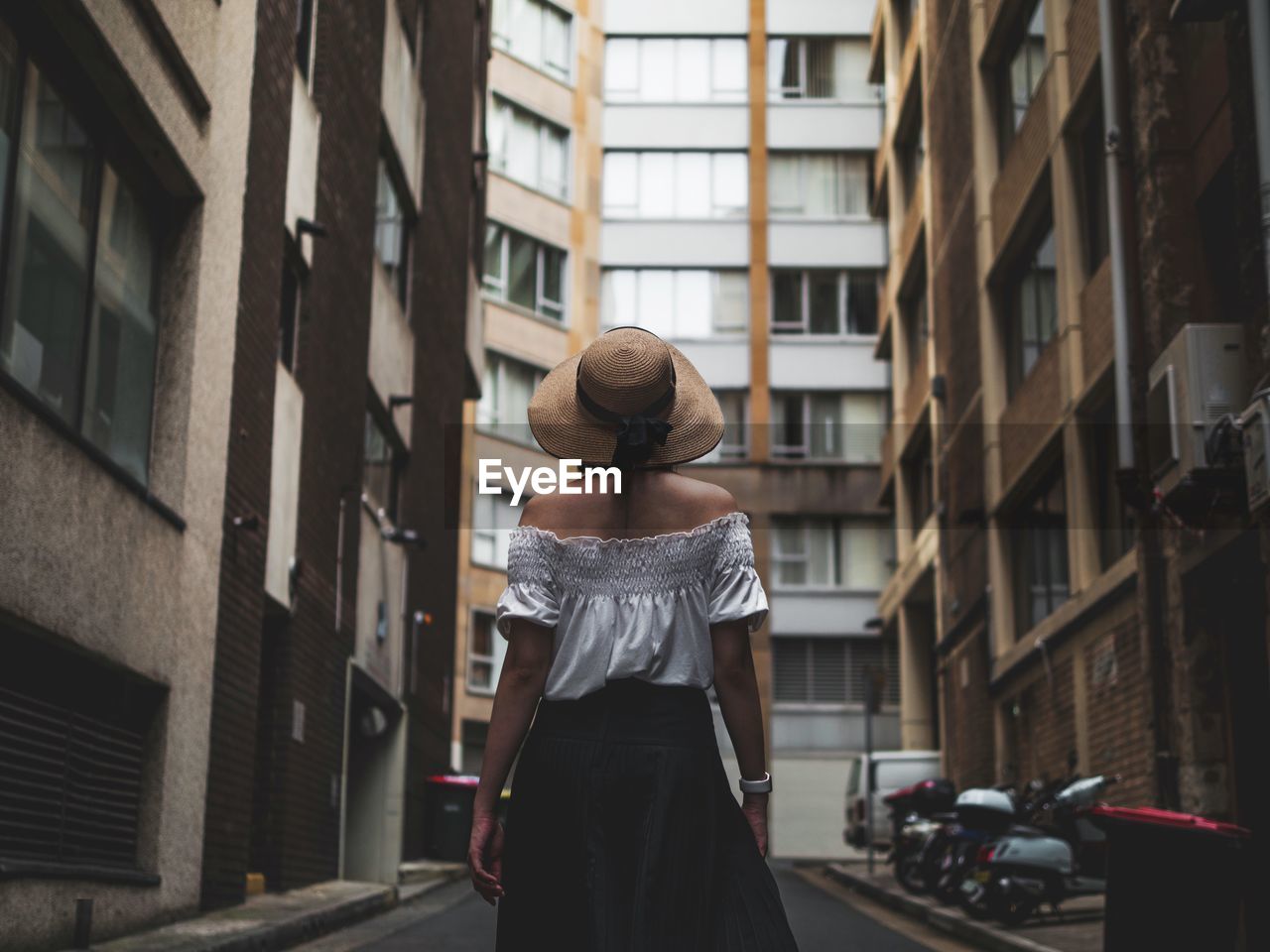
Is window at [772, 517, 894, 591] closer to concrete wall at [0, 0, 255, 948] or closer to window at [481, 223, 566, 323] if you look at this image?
window at [481, 223, 566, 323]

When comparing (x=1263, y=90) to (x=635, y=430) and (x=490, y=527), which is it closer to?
(x=635, y=430)

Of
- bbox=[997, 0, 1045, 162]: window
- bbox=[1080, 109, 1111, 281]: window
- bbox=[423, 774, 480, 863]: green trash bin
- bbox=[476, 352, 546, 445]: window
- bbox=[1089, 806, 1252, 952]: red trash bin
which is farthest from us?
bbox=[476, 352, 546, 445]: window

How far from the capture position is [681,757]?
11.2 feet

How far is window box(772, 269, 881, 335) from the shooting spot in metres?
44.6

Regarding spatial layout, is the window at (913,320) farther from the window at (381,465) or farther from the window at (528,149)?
the window at (381,465)

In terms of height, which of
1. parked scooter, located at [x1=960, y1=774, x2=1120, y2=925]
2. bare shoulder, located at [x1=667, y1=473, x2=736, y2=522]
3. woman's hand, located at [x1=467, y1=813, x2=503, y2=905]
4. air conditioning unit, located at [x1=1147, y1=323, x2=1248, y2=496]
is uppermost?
air conditioning unit, located at [x1=1147, y1=323, x2=1248, y2=496]

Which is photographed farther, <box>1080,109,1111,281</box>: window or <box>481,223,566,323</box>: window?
<box>481,223,566,323</box>: window

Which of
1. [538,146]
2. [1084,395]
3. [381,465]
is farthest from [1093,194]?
[538,146]

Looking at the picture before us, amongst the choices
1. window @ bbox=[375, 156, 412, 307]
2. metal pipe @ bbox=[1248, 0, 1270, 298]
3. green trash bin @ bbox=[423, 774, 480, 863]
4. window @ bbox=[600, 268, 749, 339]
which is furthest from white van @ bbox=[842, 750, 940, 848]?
window @ bbox=[600, 268, 749, 339]

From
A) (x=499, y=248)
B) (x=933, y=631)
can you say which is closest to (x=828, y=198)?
(x=499, y=248)

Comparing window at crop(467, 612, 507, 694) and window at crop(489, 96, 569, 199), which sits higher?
window at crop(489, 96, 569, 199)

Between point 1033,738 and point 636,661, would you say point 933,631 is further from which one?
point 636,661

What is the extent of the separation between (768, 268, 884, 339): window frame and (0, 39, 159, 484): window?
3425 centimetres

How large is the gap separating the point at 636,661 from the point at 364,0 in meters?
16.8
